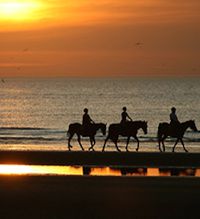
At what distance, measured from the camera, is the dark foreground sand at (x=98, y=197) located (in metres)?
15.5

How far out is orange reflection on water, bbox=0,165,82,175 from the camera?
22969 millimetres

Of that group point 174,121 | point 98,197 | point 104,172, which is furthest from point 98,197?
point 174,121

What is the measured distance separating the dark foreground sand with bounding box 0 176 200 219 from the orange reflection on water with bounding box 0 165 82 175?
1.71 meters

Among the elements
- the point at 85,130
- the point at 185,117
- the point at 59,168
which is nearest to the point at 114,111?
the point at 185,117

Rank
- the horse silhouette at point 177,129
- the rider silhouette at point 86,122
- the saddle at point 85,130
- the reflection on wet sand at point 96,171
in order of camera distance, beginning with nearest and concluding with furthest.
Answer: the reflection on wet sand at point 96,171, the rider silhouette at point 86,122, the horse silhouette at point 177,129, the saddle at point 85,130

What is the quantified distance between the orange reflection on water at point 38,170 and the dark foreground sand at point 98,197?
67.4 inches

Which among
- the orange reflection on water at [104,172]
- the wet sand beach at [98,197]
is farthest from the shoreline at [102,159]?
the wet sand beach at [98,197]

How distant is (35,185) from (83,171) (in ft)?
13.3

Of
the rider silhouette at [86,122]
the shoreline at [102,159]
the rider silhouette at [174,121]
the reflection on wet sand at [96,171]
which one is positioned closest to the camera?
the reflection on wet sand at [96,171]

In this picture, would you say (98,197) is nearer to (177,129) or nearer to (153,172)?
(153,172)

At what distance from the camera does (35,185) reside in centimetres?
1955

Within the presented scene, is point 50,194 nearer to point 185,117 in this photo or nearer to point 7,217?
point 7,217

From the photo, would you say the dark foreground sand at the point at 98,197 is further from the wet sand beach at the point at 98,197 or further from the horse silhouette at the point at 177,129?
the horse silhouette at the point at 177,129

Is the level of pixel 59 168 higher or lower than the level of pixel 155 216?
higher
